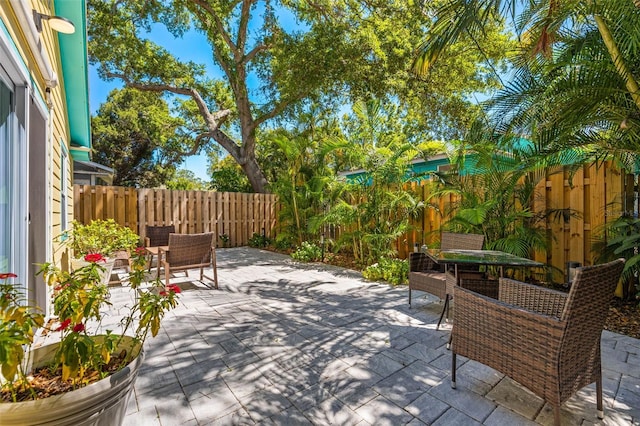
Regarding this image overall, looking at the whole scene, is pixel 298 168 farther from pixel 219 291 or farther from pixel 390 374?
pixel 390 374

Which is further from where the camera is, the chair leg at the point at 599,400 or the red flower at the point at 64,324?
the chair leg at the point at 599,400

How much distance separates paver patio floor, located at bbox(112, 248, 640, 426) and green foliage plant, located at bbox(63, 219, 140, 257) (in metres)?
1.80

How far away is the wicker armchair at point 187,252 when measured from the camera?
4342mm

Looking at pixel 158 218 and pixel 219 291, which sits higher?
pixel 158 218

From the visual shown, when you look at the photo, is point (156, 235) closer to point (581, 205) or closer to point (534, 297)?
point (534, 297)

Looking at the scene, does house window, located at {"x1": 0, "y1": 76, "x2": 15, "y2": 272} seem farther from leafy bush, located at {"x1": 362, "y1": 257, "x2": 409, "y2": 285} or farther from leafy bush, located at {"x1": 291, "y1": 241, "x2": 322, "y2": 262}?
leafy bush, located at {"x1": 291, "y1": 241, "x2": 322, "y2": 262}

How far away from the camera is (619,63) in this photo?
2863mm

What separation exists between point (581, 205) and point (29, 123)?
21.9 ft

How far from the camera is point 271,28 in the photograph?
1072 centimetres

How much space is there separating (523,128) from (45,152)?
19.0 feet

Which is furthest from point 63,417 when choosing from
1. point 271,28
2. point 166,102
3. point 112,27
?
point 166,102

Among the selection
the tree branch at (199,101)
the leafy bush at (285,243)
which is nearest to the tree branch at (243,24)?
the tree branch at (199,101)

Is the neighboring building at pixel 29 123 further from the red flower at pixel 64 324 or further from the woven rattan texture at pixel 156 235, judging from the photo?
the woven rattan texture at pixel 156 235

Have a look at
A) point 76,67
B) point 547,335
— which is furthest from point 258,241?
point 547,335
